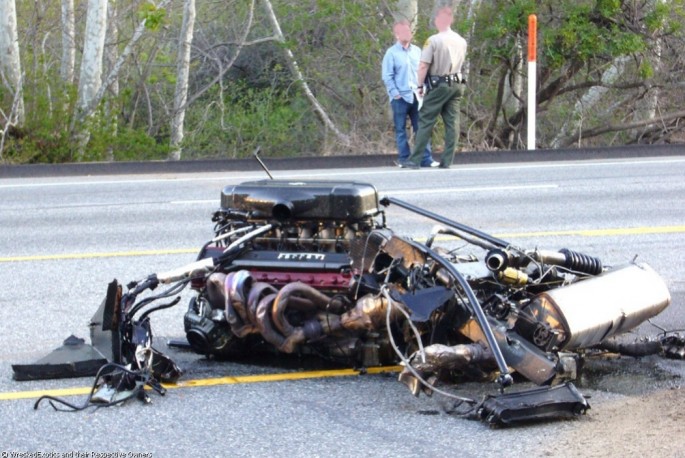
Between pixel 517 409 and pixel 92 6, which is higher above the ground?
pixel 92 6

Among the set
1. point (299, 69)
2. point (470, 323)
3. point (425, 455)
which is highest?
point (299, 69)

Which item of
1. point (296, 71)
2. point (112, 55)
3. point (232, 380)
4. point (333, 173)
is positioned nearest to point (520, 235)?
point (232, 380)

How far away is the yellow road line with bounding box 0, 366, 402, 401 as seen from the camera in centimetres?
530

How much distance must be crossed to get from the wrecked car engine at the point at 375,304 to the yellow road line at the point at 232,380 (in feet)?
0.17

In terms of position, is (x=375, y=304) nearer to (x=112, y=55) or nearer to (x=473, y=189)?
(x=473, y=189)

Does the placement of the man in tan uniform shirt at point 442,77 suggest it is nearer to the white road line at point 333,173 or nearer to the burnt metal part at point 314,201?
the white road line at point 333,173

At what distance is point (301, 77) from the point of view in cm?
2248

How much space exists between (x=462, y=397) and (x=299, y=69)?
18274 millimetres

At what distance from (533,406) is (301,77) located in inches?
719

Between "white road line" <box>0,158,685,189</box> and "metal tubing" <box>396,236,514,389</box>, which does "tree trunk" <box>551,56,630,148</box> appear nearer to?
"white road line" <box>0,158,685,189</box>

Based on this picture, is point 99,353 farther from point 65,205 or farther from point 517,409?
point 65,205

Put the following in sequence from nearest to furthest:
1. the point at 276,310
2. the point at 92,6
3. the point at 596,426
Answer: the point at 596,426 < the point at 276,310 < the point at 92,6

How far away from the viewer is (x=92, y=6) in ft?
59.9

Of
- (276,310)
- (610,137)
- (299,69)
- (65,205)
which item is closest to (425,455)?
(276,310)
